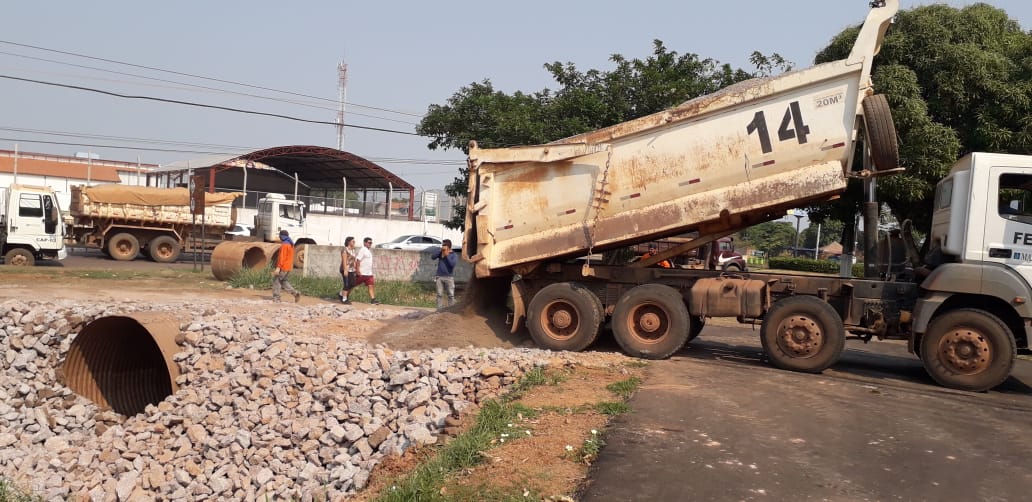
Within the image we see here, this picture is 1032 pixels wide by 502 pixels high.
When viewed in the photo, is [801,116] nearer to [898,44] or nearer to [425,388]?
[425,388]

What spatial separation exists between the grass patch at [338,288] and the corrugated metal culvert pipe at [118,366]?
6.06 metres

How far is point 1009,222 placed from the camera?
878 centimetres

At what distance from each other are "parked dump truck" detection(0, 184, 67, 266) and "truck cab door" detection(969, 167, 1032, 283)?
23.4 metres

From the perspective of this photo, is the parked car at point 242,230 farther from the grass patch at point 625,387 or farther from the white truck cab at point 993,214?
the white truck cab at point 993,214

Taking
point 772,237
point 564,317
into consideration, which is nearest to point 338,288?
point 564,317

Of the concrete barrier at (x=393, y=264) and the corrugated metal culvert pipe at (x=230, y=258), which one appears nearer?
the corrugated metal culvert pipe at (x=230, y=258)

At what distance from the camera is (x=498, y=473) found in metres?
5.52

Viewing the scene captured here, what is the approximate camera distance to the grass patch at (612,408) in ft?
23.2

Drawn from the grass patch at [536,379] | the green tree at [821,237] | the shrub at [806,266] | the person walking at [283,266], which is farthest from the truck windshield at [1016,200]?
the green tree at [821,237]

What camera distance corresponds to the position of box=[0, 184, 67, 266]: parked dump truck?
22438 mm

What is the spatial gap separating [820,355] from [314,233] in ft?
99.2

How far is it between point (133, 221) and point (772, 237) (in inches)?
2115

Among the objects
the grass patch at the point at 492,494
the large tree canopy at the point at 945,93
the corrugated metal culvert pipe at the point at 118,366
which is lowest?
the corrugated metal culvert pipe at the point at 118,366

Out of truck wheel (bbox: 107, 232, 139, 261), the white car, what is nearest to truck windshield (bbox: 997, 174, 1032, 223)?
truck wheel (bbox: 107, 232, 139, 261)
